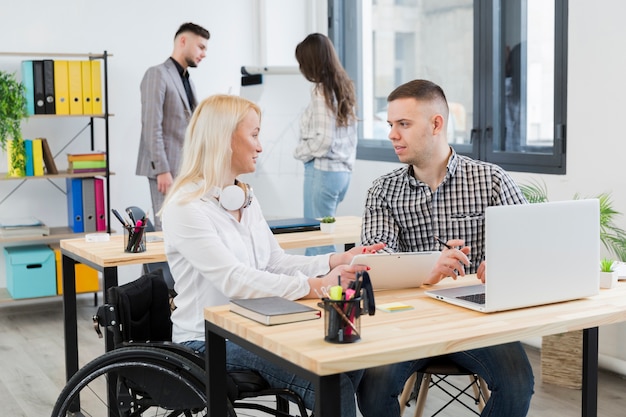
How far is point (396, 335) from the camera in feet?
5.90

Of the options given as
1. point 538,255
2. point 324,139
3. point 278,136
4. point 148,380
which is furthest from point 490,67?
point 148,380

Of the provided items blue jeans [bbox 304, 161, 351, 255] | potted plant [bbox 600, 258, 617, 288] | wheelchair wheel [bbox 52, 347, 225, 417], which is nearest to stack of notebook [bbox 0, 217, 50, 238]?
blue jeans [bbox 304, 161, 351, 255]

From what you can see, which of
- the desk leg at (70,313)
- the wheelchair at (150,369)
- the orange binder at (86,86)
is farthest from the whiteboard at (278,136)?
the wheelchair at (150,369)

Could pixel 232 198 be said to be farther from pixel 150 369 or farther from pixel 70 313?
pixel 70 313

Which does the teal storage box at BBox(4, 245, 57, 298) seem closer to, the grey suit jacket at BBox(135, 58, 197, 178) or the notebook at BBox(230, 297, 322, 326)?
the grey suit jacket at BBox(135, 58, 197, 178)

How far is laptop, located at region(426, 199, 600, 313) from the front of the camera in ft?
6.33

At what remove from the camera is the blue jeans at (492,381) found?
7.68 ft

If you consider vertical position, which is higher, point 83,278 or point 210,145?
point 210,145

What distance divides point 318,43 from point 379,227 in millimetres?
2156

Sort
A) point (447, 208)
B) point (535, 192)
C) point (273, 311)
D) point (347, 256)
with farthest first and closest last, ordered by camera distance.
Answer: point (535, 192), point (447, 208), point (347, 256), point (273, 311)

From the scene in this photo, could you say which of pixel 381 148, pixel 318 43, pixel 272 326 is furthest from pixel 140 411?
pixel 381 148

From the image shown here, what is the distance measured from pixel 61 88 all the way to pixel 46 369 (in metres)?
1.87

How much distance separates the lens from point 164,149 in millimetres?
4938

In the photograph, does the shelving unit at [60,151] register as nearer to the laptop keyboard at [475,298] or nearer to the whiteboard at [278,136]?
the whiteboard at [278,136]
